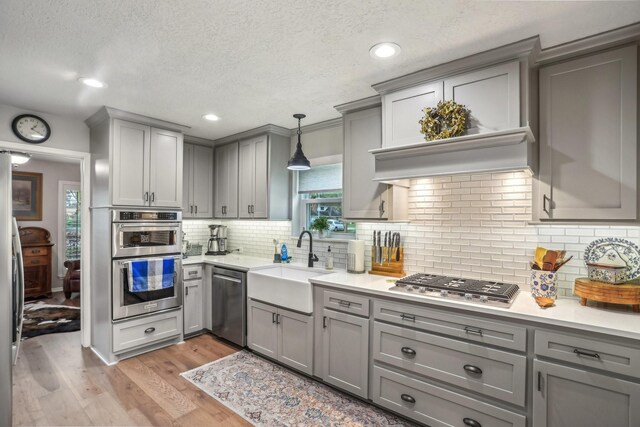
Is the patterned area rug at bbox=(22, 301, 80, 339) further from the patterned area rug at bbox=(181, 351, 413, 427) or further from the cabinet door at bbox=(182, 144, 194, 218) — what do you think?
the patterned area rug at bbox=(181, 351, 413, 427)

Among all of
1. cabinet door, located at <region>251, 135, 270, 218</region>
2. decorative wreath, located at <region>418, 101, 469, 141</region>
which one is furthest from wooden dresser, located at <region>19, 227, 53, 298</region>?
decorative wreath, located at <region>418, 101, 469, 141</region>

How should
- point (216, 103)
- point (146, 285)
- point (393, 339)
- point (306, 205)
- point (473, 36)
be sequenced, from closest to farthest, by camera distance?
point (473, 36) < point (393, 339) < point (216, 103) < point (146, 285) < point (306, 205)

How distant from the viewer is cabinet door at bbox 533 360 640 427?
1.62 metres

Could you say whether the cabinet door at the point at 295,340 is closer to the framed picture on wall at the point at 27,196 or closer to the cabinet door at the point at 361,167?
the cabinet door at the point at 361,167

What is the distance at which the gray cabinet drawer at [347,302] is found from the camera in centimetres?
256

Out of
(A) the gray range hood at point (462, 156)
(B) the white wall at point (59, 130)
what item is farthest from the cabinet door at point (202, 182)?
(A) the gray range hood at point (462, 156)

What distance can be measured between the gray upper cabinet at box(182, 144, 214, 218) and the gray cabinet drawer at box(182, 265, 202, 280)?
76 centimetres

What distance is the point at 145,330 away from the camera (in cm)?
354

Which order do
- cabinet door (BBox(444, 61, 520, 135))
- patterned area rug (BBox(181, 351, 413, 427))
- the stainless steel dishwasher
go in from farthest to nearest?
the stainless steel dishwasher
patterned area rug (BBox(181, 351, 413, 427))
cabinet door (BBox(444, 61, 520, 135))

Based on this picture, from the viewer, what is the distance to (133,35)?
6.57 ft

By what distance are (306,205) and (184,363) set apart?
216 centimetres

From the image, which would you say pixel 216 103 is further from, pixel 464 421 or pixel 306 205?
pixel 464 421

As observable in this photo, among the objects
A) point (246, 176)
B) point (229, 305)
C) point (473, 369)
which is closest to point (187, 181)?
point (246, 176)

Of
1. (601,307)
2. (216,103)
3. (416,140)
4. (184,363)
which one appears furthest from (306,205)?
(601,307)
